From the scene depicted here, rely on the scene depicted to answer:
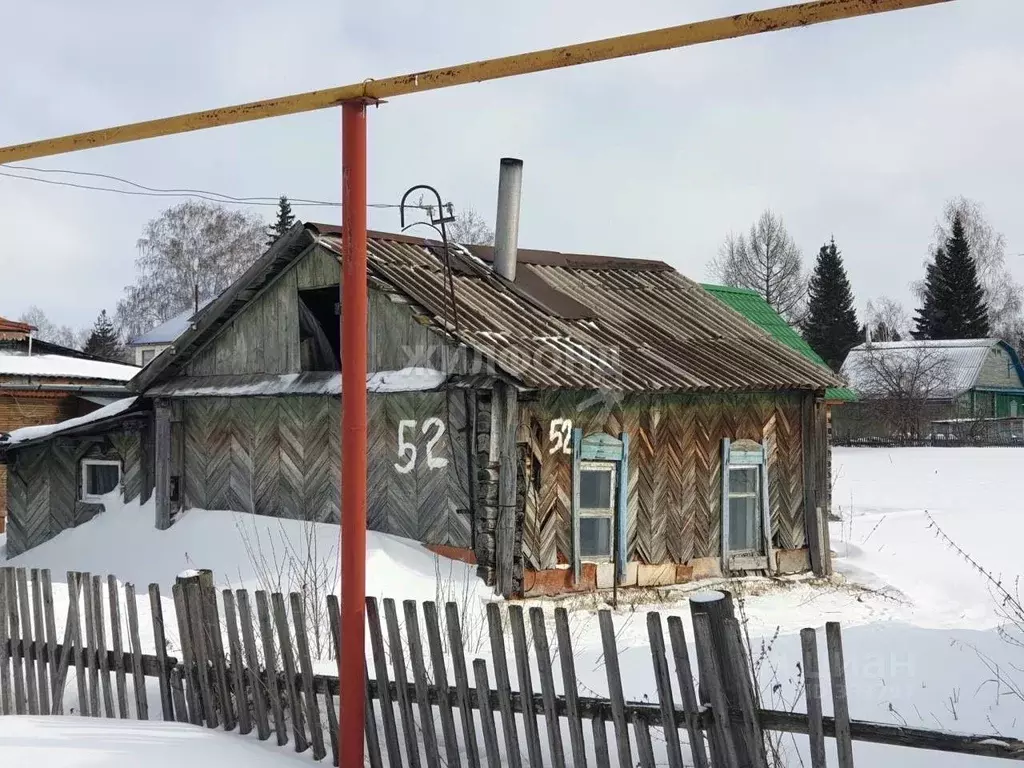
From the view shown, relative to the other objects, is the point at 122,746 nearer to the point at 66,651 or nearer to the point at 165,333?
the point at 66,651

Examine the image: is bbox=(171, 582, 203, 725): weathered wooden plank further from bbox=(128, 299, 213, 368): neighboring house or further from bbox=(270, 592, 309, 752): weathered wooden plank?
bbox=(128, 299, 213, 368): neighboring house

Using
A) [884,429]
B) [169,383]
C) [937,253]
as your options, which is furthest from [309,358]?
[937,253]

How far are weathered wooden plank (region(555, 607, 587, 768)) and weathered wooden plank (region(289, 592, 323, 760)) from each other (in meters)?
1.66

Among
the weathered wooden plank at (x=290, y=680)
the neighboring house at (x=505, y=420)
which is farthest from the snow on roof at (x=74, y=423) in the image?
the weathered wooden plank at (x=290, y=680)

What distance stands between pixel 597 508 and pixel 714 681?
8410 mm

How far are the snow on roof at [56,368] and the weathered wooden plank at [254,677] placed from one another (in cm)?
2010

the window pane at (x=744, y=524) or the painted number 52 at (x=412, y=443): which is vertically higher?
the painted number 52 at (x=412, y=443)

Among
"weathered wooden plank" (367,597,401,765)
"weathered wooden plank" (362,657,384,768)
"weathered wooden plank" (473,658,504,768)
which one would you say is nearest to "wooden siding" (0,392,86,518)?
"weathered wooden plank" (362,657,384,768)

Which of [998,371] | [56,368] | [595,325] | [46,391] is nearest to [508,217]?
[595,325]

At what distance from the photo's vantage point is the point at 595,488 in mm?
13258

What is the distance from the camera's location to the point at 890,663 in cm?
886

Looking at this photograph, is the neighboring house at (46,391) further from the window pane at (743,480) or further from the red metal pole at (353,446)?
the red metal pole at (353,446)

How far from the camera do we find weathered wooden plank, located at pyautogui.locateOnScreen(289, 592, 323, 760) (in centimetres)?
611

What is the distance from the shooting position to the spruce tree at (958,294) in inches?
2352
